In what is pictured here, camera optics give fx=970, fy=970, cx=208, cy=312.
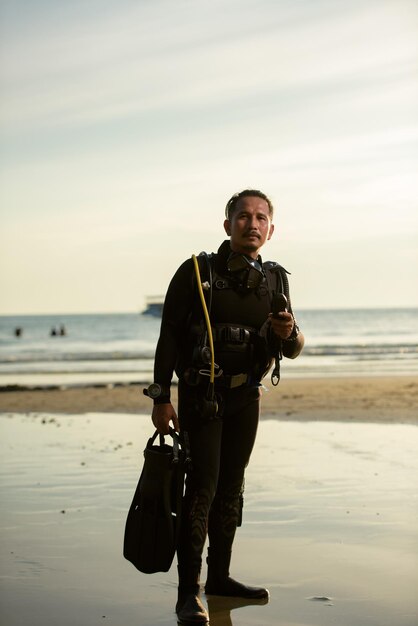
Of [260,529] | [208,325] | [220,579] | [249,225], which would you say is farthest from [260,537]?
[249,225]

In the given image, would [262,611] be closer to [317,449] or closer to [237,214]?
[237,214]

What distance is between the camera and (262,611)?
184 inches

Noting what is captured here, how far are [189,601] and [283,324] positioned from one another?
137 cm

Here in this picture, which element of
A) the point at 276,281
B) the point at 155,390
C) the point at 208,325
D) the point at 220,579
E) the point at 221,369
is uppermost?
the point at 276,281

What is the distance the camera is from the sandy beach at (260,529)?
4.68 metres

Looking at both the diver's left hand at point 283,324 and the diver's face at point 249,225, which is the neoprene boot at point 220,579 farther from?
the diver's face at point 249,225

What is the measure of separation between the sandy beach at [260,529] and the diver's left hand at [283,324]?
1.32m

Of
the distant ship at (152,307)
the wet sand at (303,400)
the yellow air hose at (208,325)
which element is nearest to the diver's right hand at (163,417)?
the yellow air hose at (208,325)

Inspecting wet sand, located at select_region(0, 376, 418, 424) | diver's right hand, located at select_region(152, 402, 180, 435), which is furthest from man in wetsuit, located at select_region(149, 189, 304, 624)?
wet sand, located at select_region(0, 376, 418, 424)

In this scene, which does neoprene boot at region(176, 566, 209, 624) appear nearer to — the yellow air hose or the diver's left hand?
the yellow air hose

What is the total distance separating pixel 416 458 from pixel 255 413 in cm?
444

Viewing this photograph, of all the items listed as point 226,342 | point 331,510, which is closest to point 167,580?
point 226,342

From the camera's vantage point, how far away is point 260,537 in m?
6.04

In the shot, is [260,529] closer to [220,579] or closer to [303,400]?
[220,579]
